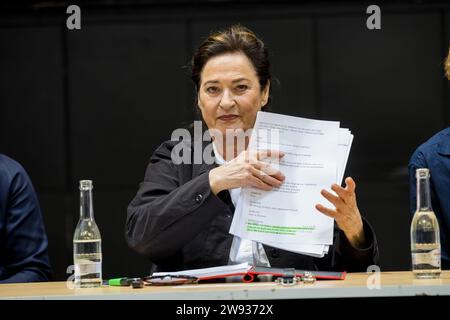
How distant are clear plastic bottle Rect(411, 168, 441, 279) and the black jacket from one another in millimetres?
347

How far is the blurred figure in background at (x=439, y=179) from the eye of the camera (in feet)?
9.96

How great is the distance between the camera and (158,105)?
5594 mm

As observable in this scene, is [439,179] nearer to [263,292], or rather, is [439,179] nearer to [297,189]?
[297,189]

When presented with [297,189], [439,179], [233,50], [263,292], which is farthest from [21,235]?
[439,179]

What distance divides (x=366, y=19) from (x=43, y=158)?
2.23 m


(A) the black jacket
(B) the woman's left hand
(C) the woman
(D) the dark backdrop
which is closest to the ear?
(C) the woman

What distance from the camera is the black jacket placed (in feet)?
9.32

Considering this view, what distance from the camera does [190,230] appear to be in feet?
9.39
